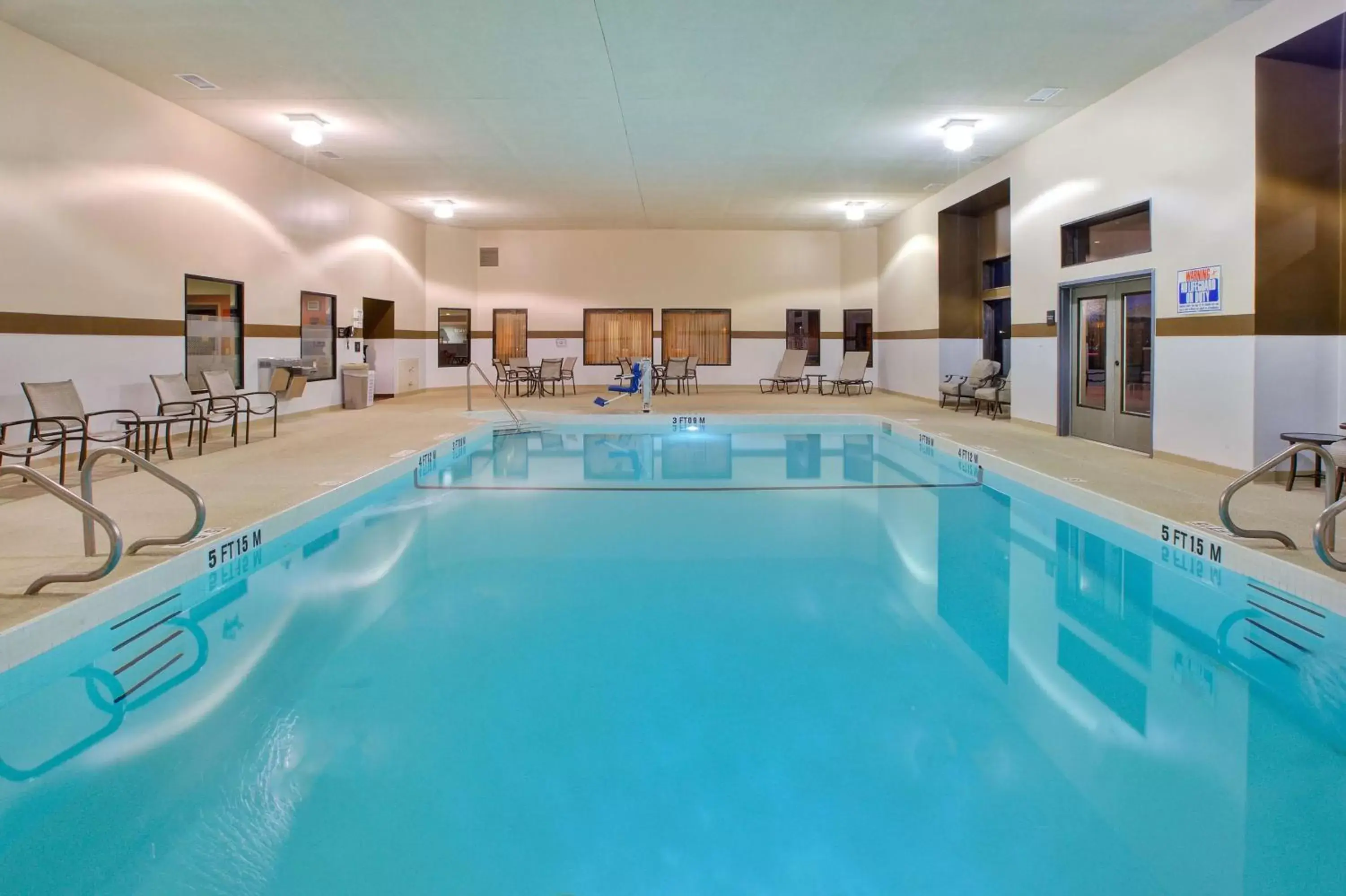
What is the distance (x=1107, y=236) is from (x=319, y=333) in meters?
9.65

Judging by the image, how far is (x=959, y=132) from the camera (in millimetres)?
9047

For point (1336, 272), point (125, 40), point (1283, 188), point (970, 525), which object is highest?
point (125, 40)

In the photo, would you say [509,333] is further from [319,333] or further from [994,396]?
[994,396]

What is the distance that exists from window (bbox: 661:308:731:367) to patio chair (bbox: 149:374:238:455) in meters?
9.92

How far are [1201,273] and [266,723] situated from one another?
280 inches

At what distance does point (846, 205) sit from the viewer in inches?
547

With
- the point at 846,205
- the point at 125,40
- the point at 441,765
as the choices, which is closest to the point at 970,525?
the point at 441,765

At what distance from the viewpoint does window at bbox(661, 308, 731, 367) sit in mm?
17156

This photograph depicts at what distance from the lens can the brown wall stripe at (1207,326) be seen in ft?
20.5

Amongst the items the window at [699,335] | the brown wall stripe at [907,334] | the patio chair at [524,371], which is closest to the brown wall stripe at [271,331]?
the patio chair at [524,371]

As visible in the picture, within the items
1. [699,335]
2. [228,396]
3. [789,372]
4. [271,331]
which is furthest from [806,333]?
[228,396]

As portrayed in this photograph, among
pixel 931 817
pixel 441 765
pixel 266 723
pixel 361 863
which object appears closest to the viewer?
pixel 361 863

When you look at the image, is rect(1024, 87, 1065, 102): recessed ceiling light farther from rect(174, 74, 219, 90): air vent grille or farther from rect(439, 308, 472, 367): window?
rect(439, 308, 472, 367): window

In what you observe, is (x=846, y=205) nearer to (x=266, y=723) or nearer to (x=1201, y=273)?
(x=1201, y=273)
